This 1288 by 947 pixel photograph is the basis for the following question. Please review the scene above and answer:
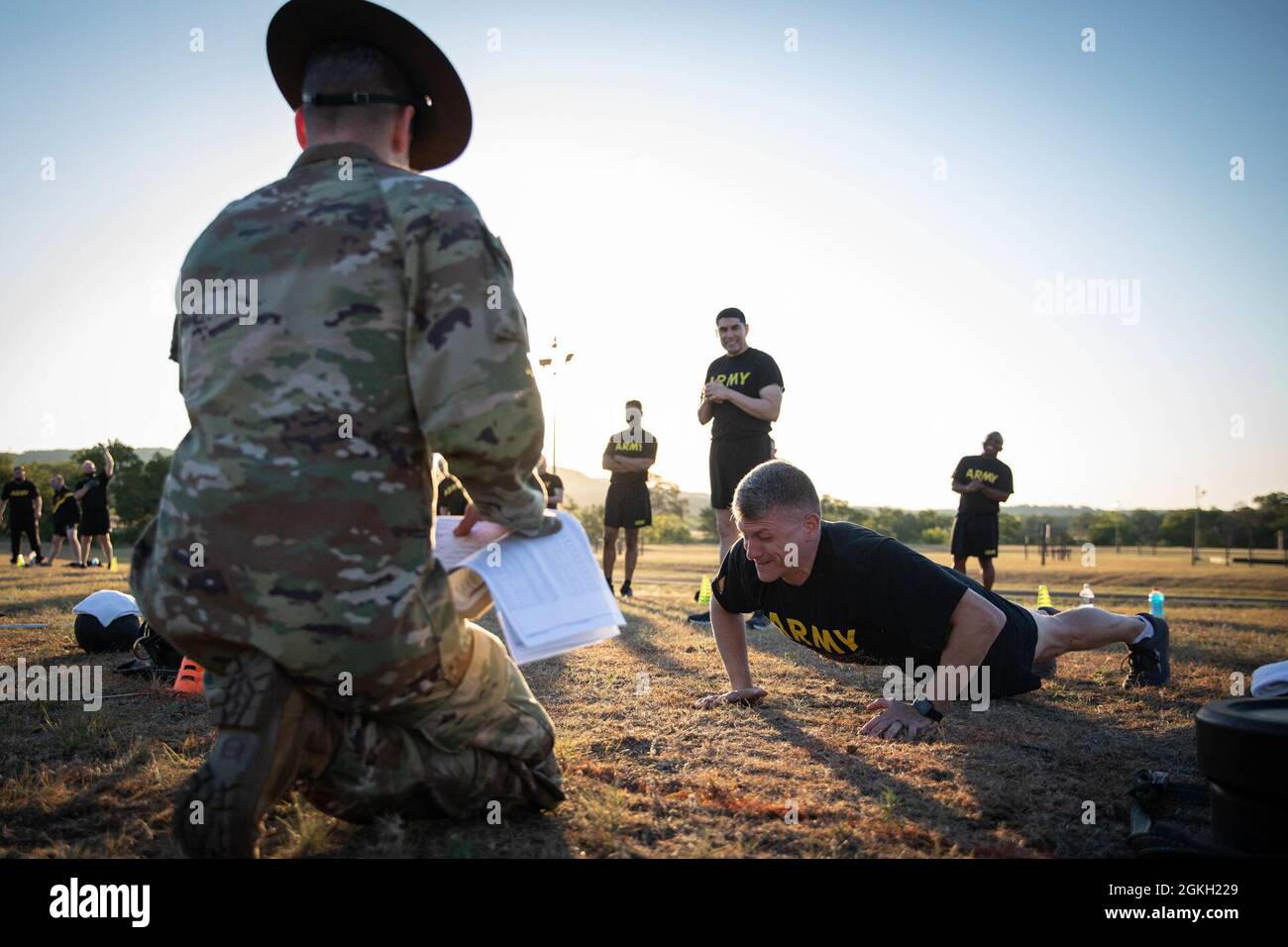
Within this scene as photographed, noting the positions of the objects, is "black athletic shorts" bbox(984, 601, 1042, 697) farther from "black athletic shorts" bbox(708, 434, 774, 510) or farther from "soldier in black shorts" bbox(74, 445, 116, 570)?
"soldier in black shorts" bbox(74, 445, 116, 570)

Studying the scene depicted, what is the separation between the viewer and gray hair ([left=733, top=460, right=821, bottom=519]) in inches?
149

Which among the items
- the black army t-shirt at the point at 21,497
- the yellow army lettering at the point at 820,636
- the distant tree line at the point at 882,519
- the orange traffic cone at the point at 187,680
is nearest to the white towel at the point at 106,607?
the orange traffic cone at the point at 187,680

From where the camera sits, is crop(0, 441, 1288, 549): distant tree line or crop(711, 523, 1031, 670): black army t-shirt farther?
crop(0, 441, 1288, 549): distant tree line

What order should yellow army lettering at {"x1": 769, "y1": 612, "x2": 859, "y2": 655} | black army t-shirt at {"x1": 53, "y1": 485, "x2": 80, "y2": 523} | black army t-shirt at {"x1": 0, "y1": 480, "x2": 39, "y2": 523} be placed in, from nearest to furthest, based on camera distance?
yellow army lettering at {"x1": 769, "y1": 612, "x2": 859, "y2": 655} < black army t-shirt at {"x1": 0, "y1": 480, "x2": 39, "y2": 523} < black army t-shirt at {"x1": 53, "y1": 485, "x2": 80, "y2": 523}

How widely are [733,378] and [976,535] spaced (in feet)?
17.3

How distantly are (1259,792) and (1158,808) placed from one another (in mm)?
889

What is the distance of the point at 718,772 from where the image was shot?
341cm

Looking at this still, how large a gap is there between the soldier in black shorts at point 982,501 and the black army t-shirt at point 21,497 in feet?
62.2

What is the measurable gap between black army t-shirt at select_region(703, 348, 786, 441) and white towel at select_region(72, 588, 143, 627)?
5234 mm

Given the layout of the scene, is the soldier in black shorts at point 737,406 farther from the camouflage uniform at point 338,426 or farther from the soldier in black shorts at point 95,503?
the soldier in black shorts at point 95,503

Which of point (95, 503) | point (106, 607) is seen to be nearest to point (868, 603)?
point (106, 607)

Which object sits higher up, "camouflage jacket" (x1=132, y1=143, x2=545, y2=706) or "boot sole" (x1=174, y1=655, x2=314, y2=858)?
"camouflage jacket" (x1=132, y1=143, x2=545, y2=706)

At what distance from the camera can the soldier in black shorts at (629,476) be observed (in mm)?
11242

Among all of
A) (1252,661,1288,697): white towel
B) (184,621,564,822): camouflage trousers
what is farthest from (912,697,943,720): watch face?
(184,621,564,822): camouflage trousers
